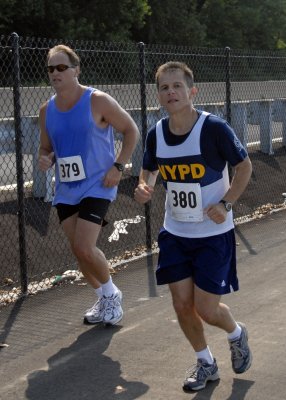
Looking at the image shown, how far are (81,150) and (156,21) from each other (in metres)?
42.6

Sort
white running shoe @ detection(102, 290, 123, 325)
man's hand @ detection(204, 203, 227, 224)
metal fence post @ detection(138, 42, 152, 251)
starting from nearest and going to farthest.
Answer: man's hand @ detection(204, 203, 227, 224)
white running shoe @ detection(102, 290, 123, 325)
metal fence post @ detection(138, 42, 152, 251)

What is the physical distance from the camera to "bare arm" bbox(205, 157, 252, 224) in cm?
442

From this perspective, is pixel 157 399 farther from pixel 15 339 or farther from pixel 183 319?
pixel 15 339

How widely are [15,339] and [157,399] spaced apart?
1.64 meters

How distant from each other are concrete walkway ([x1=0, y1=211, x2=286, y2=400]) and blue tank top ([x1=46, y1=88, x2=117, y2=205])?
103cm

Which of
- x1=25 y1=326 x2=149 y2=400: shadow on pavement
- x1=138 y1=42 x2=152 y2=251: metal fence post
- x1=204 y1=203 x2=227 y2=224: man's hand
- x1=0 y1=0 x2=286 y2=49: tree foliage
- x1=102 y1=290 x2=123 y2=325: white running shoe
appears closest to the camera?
x1=204 y1=203 x2=227 y2=224: man's hand

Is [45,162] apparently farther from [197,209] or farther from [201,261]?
[201,261]

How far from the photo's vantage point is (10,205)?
8.66 meters

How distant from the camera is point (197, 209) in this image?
456cm

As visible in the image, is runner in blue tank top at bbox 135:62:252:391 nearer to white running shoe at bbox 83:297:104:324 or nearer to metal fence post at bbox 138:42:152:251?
white running shoe at bbox 83:297:104:324

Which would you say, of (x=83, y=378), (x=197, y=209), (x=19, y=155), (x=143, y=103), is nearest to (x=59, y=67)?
(x=19, y=155)

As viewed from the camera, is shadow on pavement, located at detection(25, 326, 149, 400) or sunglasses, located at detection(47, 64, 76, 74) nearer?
shadow on pavement, located at detection(25, 326, 149, 400)

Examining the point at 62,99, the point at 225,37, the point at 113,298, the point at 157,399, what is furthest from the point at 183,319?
the point at 225,37

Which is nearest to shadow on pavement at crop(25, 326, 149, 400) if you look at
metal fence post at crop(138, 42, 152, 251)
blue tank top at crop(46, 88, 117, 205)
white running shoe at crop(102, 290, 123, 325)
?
white running shoe at crop(102, 290, 123, 325)
